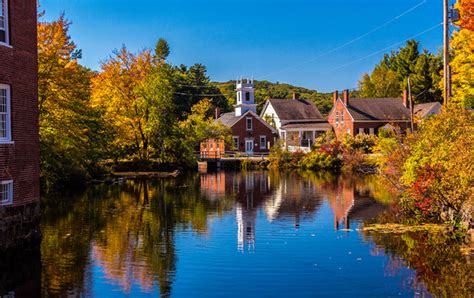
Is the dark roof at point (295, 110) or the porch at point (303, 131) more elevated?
Answer: the dark roof at point (295, 110)

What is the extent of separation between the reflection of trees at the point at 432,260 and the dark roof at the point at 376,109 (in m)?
58.1

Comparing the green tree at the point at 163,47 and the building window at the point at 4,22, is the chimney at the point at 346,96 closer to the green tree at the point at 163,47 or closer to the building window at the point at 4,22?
the green tree at the point at 163,47

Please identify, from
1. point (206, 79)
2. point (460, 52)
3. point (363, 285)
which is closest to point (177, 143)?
point (460, 52)

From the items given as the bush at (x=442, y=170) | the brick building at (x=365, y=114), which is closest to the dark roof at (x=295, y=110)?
the brick building at (x=365, y=114)

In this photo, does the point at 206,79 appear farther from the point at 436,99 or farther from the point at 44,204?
the point at 44,204

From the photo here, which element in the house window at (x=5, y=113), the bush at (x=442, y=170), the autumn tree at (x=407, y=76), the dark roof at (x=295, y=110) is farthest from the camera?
the autumn tree at (x=407, y=76)

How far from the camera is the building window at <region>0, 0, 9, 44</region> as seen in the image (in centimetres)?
1739

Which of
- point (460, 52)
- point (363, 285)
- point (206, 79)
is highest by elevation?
point (206, 79)

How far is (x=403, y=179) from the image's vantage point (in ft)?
81.9

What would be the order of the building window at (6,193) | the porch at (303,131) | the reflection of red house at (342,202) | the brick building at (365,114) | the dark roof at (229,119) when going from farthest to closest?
the dark roof at (229,119) < the porch at (303,131) < the brick building at (365,114) < the reflection of red house at (342,202) < the building window at (6,193)

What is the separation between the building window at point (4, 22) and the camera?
685 inches

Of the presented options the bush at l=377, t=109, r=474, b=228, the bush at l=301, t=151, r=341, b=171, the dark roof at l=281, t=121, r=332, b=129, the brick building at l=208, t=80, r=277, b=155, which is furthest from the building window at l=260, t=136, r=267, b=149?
the bush at l=377, t=109, r=474, b=228

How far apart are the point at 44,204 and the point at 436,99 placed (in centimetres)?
7969

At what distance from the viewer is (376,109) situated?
80.1 metres
